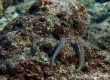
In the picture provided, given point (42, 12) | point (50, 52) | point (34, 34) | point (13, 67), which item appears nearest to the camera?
point (13, 67)

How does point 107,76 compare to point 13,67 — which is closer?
point 13,67

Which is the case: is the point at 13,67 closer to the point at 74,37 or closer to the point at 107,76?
the point at 74,37

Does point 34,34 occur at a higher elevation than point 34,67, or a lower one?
higher

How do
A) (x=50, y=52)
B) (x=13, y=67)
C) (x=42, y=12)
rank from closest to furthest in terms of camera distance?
(x=13, y=67), (x=50, y=52), (x=42, y=12)

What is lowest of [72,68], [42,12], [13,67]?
[72,68]

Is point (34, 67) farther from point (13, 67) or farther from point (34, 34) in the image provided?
point (34, 34)

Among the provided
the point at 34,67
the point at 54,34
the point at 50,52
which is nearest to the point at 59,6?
the point at 54,34

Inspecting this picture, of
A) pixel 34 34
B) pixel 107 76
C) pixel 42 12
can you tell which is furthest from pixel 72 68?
pixel 42 12
